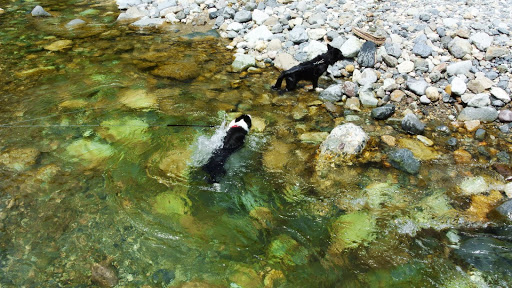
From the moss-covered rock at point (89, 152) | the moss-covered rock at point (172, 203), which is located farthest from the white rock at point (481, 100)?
the moss-covered rock at point (89, 152)

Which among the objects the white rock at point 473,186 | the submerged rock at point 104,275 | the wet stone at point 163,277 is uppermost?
the submerged rock at point 104,275

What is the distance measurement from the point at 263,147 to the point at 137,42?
543 centimetres

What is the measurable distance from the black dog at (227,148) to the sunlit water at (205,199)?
0.43 feet

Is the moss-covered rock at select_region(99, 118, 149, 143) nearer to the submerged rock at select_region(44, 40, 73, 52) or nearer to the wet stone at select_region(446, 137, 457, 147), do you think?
the submerged rock at select_region(44, 40, 73, 52)

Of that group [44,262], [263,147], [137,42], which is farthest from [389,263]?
[137,42]

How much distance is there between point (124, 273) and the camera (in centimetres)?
332

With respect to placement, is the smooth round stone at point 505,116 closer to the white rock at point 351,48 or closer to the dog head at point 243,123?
the white rock at point 351,48

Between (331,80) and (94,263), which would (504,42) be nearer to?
(331,80)

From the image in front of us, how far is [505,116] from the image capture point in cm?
556

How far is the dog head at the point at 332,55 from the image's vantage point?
21.8 ft

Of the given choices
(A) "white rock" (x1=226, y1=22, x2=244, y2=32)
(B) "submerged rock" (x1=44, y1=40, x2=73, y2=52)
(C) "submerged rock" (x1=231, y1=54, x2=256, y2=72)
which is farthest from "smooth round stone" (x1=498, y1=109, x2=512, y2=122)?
(B) "submerged rock" (x1=44, y1=40, x2=73, y2=52)

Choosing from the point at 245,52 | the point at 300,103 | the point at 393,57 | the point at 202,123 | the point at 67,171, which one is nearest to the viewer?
the point at 67,171

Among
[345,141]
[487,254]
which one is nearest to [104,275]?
[345,141]

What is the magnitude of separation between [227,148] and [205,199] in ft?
3.12
